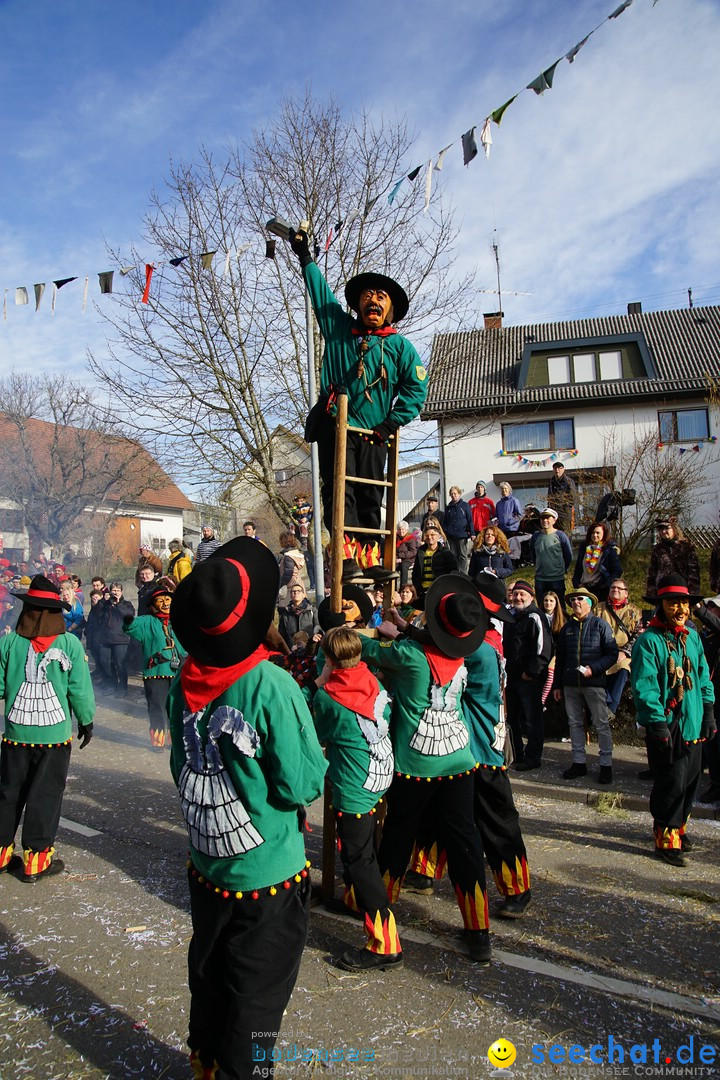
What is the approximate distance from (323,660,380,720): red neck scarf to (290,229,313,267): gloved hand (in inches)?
101

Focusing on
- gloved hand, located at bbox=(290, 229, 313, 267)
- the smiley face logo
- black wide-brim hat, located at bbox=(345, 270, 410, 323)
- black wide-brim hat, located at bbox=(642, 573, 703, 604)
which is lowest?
the smiley face logo

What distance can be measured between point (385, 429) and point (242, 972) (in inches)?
130

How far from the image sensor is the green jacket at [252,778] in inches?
101

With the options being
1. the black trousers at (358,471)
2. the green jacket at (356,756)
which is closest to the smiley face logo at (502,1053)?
the green jacket at (356,756)

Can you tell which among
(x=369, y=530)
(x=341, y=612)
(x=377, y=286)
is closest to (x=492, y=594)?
(x=369, y=530)

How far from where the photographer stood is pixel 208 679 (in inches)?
104

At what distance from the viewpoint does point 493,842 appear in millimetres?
4586

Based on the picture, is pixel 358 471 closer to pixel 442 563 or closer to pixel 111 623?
pixel 442 563

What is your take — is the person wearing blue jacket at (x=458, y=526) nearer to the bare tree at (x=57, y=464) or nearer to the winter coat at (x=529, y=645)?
the winter coat at (x=529, y=645)

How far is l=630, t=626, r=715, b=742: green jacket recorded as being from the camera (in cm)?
536

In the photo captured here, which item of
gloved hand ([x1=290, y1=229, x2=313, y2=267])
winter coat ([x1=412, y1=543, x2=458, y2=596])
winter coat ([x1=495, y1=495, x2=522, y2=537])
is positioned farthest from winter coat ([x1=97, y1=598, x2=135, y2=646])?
gloved hand ([x1=290, y1=229, x2=313, y2=267])

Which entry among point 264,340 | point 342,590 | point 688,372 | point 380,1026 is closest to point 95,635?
point 264,340

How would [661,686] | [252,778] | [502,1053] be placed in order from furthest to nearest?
[661,686] → [502,1053] → [252,778]

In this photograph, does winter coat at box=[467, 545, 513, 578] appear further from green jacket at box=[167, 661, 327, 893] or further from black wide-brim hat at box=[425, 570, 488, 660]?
green jacket at box=[167, 661, 327, 893]
